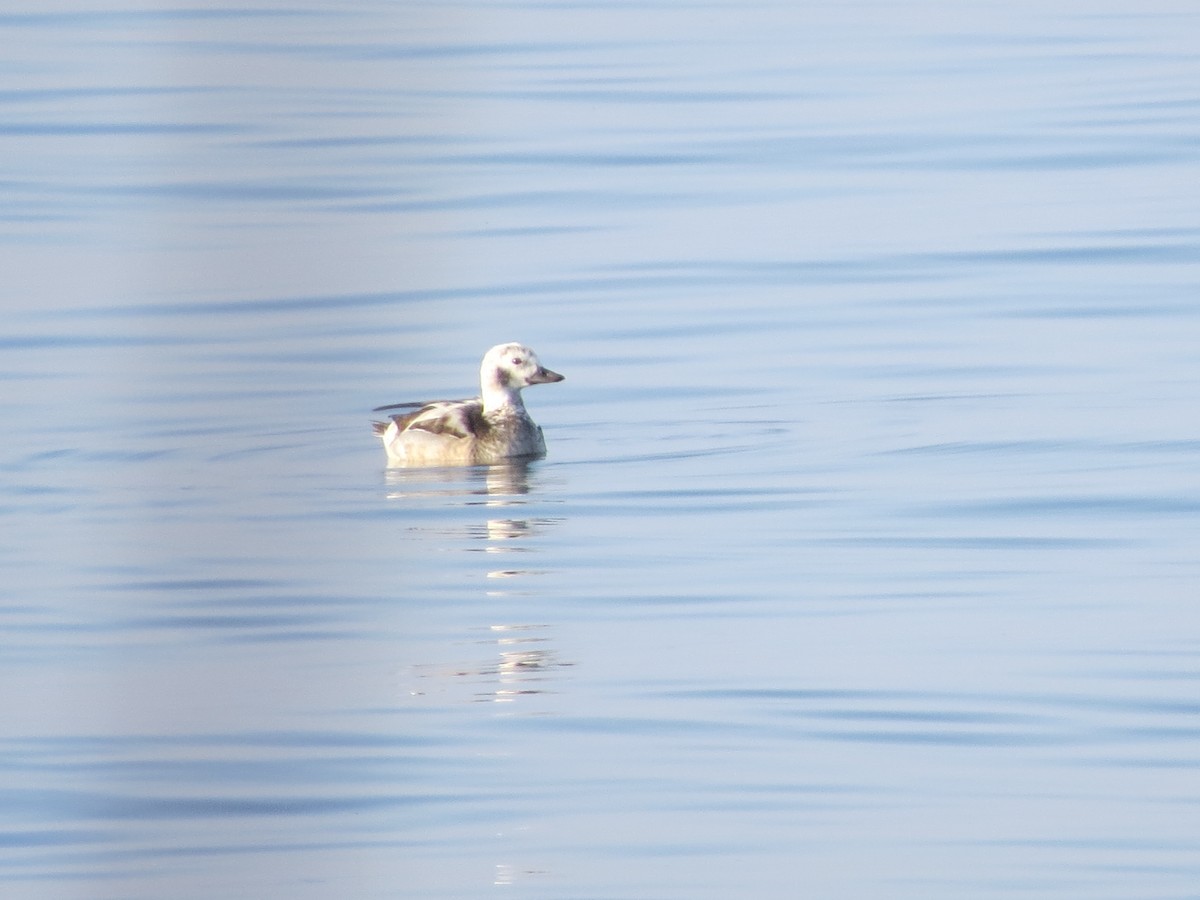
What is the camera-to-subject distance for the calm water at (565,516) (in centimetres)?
152

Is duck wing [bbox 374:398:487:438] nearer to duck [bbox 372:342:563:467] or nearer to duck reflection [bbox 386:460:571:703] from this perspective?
duck [bbox 372:342:563:467]

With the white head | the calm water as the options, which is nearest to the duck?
the white head

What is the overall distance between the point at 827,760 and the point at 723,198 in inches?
489

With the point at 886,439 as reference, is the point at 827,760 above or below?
below

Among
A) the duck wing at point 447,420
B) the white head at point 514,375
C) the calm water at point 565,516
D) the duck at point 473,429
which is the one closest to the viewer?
the calm water at point 565,516

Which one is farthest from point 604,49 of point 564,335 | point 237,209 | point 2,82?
point 237,209

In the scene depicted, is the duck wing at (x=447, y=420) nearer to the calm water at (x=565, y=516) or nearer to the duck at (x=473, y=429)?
the duck at (x=473, y=429)

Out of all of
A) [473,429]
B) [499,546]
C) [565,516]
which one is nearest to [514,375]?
[473,429]

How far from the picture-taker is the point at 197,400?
12930 mm

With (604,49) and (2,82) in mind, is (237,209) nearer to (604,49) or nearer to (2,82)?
(2,82)

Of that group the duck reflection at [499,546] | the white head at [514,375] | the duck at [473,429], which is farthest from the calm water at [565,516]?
the white head at [514,375]

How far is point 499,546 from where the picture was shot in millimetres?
8734

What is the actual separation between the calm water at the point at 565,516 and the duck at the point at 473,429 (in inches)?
6.3

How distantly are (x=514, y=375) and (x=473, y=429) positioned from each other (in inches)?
18.3
